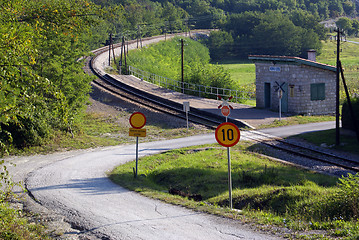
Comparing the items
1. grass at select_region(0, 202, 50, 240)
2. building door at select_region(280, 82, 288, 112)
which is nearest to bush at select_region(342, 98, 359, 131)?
building door at select_region(280, 82, 288, 112)

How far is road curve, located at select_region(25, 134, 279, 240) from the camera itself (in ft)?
29.3

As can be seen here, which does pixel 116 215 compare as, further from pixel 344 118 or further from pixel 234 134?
pixel 344 118

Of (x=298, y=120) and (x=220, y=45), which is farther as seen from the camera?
(x=220, y=45)

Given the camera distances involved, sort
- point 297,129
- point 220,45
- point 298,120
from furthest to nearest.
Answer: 1. point 220,45
2. point 298,120
3. point 297,129

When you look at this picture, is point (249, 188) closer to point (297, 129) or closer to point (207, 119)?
point (297, 129)

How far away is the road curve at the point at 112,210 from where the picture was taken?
29.3 feet

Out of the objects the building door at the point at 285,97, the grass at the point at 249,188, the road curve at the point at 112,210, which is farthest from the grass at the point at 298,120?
the road curve at the point at 112,210

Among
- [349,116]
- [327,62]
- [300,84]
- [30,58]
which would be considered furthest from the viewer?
[327,62]

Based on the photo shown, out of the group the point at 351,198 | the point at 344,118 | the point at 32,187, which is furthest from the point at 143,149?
the point at 351,198

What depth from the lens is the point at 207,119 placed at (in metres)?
30.6

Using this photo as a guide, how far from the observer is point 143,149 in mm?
22125

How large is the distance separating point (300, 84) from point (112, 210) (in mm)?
24004

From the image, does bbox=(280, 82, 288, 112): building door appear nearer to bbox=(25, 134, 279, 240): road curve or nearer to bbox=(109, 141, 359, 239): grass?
bbox=(109, 141, 359, 239): grass

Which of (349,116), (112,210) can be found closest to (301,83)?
(349,116)
